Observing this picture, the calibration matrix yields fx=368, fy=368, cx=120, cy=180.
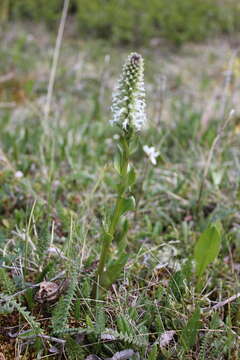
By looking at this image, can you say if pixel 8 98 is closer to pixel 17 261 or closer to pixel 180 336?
pixel 17 261

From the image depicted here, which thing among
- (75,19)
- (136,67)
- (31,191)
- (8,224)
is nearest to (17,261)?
(8,224)

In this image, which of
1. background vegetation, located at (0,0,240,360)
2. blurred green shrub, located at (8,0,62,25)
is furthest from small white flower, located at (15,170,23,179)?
blurred green shrub, located at (8,0,62,25)

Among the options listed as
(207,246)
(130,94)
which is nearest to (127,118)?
(130,94)

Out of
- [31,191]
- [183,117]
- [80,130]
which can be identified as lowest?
[31,191]

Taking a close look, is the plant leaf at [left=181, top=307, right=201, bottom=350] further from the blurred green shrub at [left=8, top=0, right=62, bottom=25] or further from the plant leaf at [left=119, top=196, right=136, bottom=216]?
the blurred green shrub at [left=8, top=0, right=62, bottom=25]

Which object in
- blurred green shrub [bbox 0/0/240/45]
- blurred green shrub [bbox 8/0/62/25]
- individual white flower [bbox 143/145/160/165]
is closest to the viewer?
individual white flower [bbox 143/145/160/165]
